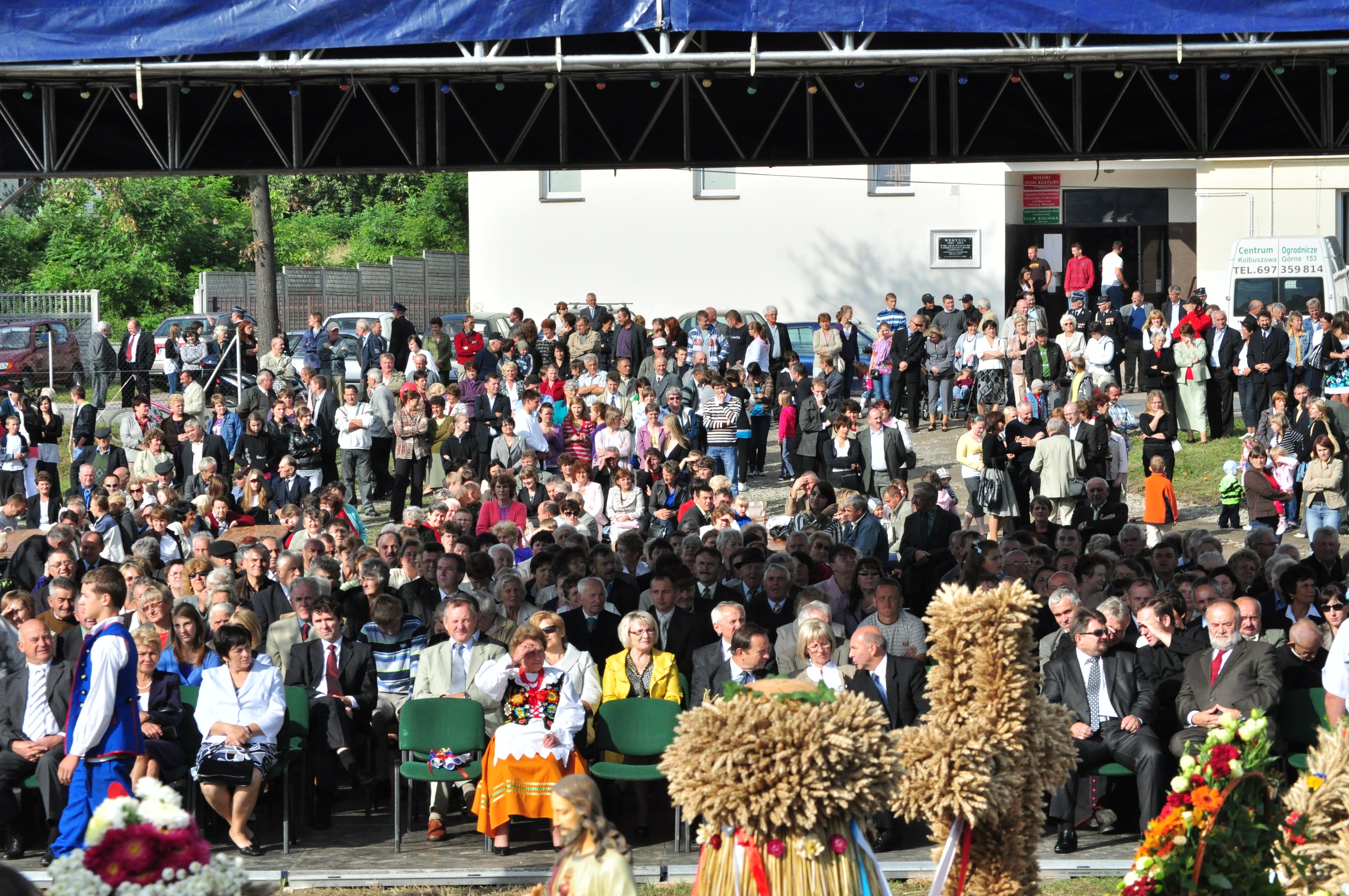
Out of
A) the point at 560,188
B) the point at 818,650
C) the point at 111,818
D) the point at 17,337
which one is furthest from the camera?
the point at 560,188

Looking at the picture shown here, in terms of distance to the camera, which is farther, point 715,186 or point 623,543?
point 715,186

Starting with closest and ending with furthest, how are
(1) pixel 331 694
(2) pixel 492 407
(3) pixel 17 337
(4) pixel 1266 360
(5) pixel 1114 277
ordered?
(1) pixel 331 694 → (2) pixel 492 407 → (4) pixel 1266 360 → (5) pixel 1114 277 → (3) pixel 17 337

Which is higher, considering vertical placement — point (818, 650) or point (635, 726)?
point (818, 650)

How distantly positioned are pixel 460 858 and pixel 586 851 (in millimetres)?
3293

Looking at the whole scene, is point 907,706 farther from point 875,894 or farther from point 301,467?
point 301,467

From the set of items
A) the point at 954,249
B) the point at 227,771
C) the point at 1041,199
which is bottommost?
the point at 227,771

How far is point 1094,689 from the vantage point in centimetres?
884

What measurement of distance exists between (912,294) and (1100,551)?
18.5 metres

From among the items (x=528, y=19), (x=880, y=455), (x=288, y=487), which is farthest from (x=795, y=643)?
(x=288, y=487)

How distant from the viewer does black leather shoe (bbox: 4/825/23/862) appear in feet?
28.4

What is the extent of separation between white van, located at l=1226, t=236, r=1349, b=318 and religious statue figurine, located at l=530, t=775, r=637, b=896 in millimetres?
20681

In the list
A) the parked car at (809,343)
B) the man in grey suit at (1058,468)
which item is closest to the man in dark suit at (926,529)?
the man in grey suit at (1058,468)

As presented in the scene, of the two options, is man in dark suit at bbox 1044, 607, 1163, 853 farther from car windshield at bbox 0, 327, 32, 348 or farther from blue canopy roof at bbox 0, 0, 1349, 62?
car windshield at bbox 0, 327, 32, 348

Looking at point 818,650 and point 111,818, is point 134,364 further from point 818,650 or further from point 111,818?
point 111,818
